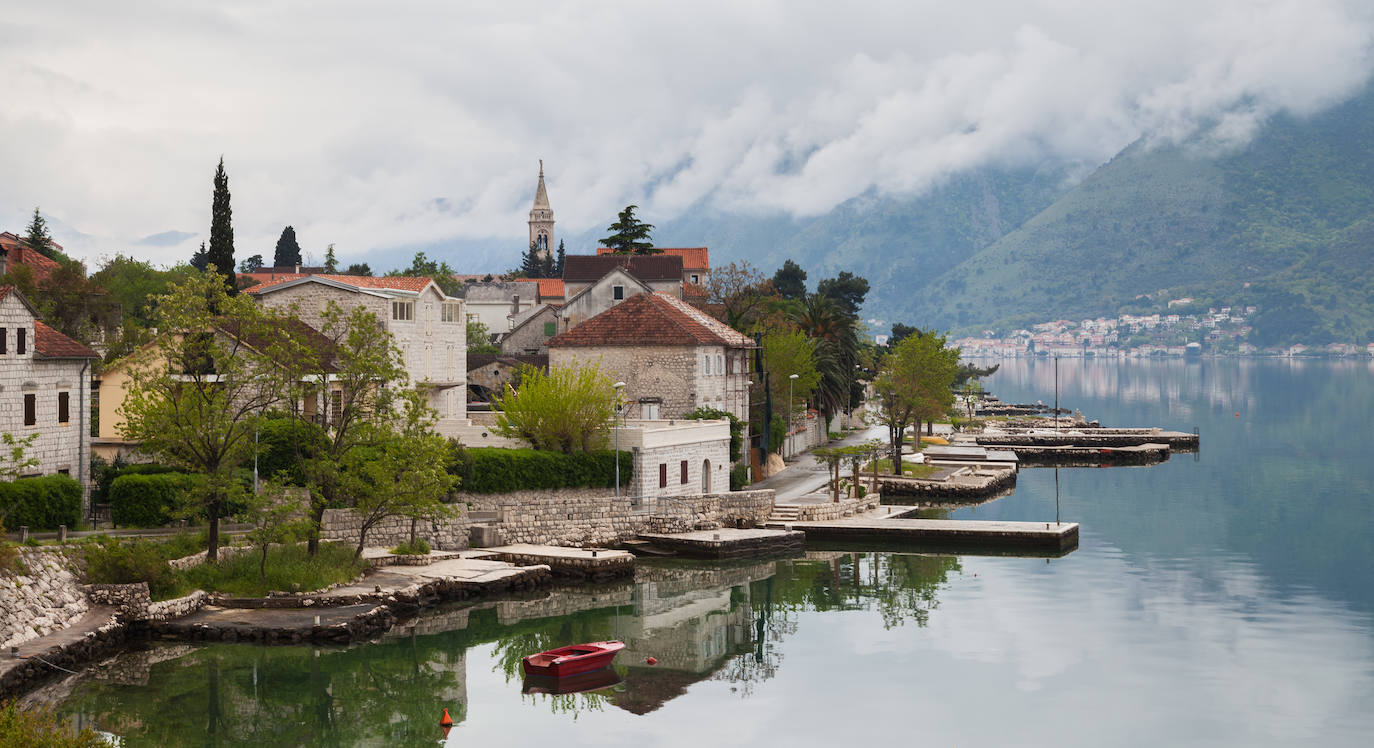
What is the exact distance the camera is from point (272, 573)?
4591 centimetres

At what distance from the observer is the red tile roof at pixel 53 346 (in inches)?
1940

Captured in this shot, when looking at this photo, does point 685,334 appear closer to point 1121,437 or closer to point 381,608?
point 381,608

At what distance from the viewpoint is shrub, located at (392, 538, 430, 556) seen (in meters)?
52.7

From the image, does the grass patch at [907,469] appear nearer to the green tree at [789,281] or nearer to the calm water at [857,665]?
the calm water at [857,665]

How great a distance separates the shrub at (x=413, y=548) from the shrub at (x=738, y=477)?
79.6 ft

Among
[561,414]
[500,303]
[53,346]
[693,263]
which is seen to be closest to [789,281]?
[693,263]

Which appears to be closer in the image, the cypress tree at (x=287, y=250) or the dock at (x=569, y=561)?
the dock at (x=569, y=561)

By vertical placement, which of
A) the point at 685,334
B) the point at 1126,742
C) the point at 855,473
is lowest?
the point at 1126,742

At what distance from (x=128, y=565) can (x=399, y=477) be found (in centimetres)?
1136

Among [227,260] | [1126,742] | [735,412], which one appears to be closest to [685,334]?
[735,412]

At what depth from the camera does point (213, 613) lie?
143ft

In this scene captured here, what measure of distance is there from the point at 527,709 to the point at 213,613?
39.3 ft

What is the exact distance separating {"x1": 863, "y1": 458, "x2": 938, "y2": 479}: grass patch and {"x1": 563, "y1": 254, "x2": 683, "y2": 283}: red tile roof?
125ft

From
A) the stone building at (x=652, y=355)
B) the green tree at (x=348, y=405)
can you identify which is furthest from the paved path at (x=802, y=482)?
the green tree at (x=348, y=405)
